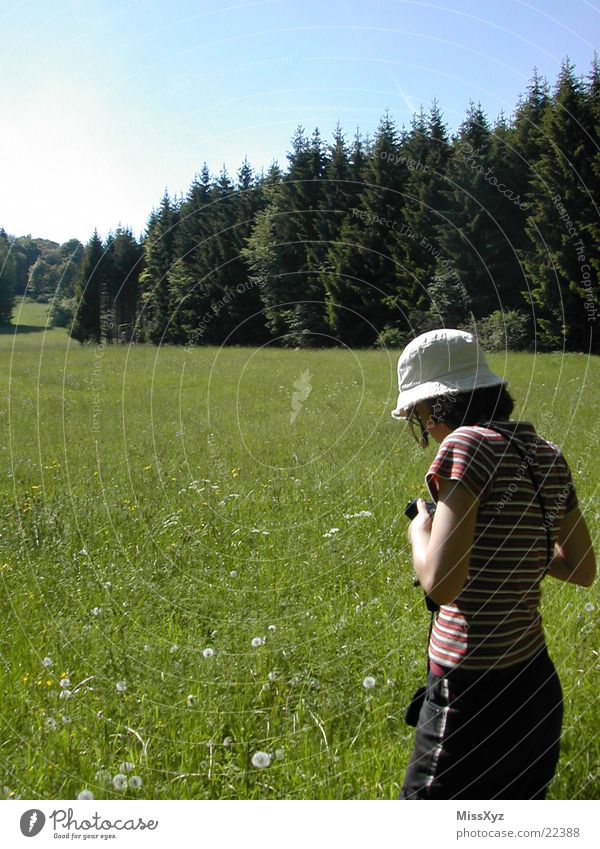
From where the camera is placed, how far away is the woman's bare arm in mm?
2064

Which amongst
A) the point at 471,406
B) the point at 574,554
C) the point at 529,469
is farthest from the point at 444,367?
the point at 574,554

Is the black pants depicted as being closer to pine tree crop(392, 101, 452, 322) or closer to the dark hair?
the dark hair

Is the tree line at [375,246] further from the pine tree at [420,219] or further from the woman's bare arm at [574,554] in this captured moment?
the woman's bare arm at [574,554]

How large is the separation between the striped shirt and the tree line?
4.32 ft

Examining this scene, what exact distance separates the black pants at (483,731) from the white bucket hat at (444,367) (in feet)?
2.26

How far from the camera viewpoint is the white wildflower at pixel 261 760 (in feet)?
7.43

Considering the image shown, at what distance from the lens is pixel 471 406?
189 cm

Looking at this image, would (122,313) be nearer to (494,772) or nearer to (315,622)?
(315,622)

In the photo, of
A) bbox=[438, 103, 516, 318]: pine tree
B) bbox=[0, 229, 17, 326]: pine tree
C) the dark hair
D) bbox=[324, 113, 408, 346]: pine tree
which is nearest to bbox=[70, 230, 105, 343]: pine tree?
bbox=[0, 229, 17, 326]: pine tree

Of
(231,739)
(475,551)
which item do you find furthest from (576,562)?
(231,739)

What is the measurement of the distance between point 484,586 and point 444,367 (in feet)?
1.79

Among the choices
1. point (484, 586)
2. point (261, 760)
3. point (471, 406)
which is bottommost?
point (261, 760)

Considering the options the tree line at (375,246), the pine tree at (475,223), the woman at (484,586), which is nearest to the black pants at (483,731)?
the woman at (484,586)

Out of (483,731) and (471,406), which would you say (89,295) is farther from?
(483,731)
